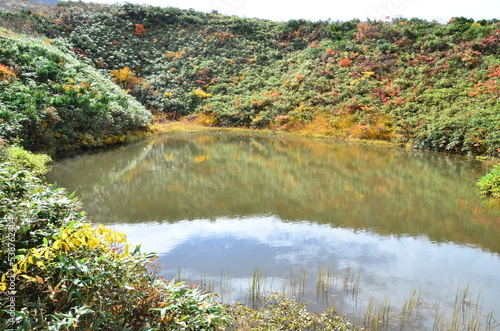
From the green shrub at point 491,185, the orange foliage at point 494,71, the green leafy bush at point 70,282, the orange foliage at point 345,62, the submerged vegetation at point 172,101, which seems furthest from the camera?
the orange foliage at point 345,62

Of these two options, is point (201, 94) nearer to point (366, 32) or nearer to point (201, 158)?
point (366, 32)

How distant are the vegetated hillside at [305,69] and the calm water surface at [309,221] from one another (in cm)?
638

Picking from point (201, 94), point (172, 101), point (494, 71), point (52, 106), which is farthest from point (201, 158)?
point (494, 71)

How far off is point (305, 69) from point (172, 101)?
528 inches

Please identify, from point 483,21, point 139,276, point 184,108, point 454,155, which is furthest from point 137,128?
point 483,21

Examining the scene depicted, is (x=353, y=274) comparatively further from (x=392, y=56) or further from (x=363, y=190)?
(x=392, y=56)

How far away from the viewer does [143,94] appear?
33.4 m

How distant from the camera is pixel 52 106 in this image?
1474cm

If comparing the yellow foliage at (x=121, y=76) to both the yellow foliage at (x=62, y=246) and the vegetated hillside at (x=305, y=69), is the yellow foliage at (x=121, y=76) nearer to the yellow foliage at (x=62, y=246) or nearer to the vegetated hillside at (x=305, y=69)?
the vegetated hillside at (x=305, y=69)

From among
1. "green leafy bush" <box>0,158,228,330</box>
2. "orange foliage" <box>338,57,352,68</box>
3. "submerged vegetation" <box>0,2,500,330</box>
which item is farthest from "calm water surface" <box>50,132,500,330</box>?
"orange foliage" <box>338,57,352,68</box>

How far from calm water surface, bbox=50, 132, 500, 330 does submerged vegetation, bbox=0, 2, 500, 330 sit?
1.19 metres

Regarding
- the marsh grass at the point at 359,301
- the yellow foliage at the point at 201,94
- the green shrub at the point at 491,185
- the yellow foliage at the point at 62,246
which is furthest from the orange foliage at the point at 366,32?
the yellow foliage at the point at 62,246

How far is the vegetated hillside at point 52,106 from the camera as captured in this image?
12906mm

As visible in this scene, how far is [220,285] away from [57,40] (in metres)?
33.9
